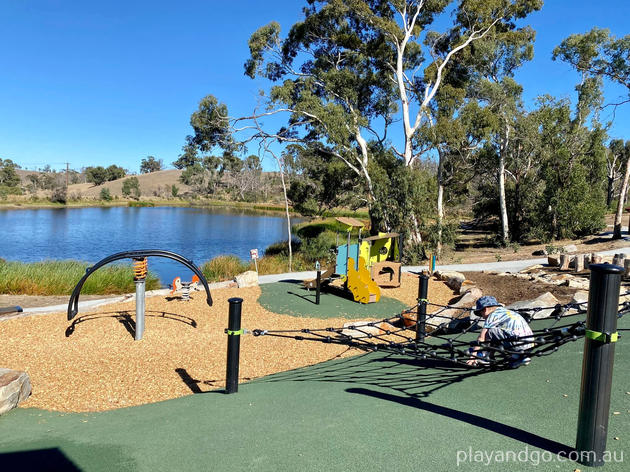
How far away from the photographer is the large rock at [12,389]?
13.4ft

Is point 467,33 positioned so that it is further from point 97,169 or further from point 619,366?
point 97,169

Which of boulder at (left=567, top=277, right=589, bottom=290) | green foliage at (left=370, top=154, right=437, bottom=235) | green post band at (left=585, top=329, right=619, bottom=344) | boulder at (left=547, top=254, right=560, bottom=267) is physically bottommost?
boulder at (left=567, top=277, right=589, bottom=290)

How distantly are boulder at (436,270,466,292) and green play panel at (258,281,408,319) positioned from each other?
1.88m

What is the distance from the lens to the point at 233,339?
13.5 ft

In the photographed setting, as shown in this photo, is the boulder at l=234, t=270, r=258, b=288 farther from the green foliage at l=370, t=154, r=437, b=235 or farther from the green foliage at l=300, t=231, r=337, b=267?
the green foliage at l=370, t=154, r=437, b=235

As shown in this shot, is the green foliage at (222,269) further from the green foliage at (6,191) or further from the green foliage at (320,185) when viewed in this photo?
the green foliage at (6,191)


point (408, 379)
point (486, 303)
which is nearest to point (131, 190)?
point (486, 303)

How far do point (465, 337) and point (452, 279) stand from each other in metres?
5.49

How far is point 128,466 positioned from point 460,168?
22681 mm

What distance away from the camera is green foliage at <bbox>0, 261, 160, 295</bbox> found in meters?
11.7

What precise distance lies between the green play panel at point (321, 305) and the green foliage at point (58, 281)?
481 cm
